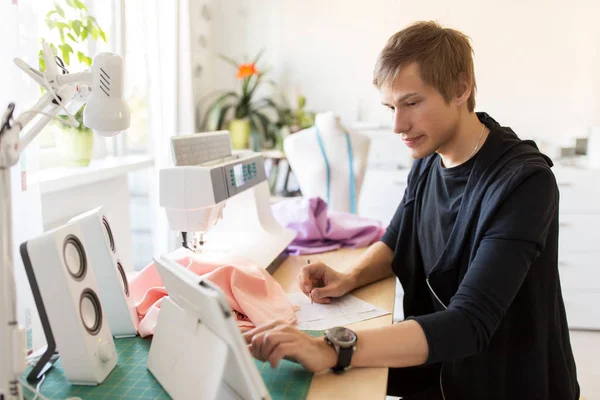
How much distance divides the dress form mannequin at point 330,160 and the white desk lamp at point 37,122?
178 centimetres

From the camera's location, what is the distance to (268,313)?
1287mm

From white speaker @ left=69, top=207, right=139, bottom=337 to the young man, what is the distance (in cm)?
35

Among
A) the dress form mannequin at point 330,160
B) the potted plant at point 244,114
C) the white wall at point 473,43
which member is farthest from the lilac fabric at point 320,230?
the white wall at point 473,43

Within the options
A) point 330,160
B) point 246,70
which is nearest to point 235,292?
point 330,160

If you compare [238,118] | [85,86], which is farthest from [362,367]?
[238,118]

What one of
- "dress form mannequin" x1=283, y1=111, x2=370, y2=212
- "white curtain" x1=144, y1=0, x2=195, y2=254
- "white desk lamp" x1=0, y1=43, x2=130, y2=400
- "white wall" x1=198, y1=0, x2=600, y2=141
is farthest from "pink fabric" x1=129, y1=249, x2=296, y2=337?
"white wall" x1=198, y1=0, x2=600, y2=141

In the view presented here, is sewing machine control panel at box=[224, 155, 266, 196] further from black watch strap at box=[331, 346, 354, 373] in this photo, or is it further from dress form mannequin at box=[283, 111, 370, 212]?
dress form mannequin at box=[283, 111, 370, 212]

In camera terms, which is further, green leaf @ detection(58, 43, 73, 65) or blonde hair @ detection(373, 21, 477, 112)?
green leaf @ detection(58, 43, 73, 65)

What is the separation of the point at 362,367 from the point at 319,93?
3362 millimetres

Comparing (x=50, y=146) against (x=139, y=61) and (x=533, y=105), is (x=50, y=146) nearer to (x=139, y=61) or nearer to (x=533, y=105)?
(x=139, y=61)

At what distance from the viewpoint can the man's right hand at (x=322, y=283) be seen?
57.4 inches

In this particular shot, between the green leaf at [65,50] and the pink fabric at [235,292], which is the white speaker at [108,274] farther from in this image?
the green leaf at [65,50]

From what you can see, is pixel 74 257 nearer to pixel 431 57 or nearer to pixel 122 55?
pixel 431 57

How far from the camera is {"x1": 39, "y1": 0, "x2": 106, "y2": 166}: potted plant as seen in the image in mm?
2139
